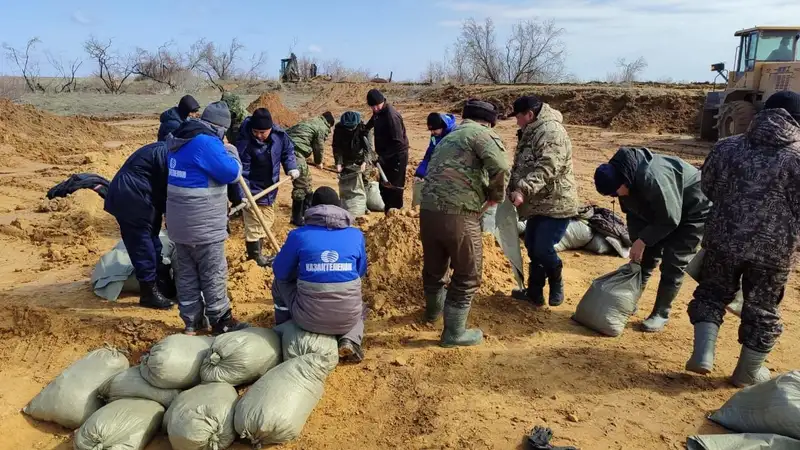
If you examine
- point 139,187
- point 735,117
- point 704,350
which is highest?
point 735,117

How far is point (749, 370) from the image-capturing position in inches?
136

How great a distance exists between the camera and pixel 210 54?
133ft

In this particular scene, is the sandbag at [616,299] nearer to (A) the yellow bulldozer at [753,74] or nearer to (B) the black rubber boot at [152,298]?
(B) the black rubber boot at [152,298]

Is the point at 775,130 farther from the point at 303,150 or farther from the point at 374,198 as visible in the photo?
the point at 303,150

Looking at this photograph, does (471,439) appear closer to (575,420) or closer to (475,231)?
(575,420)

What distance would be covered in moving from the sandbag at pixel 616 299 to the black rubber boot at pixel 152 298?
333 cm

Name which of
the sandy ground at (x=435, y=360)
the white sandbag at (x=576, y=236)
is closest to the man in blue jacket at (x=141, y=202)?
the sandy ground at (x=435, y=360)

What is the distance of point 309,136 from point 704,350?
209 inches

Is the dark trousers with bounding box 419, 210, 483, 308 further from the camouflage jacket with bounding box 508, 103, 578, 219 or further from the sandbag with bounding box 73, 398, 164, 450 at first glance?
the sandbag with bounding box 73, 398, 164, 450

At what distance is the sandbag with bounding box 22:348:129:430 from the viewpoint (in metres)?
3.28

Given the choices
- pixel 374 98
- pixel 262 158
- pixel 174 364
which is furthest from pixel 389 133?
pixel 174 364

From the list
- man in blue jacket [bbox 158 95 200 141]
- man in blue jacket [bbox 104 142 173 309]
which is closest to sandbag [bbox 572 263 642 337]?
man in blue jacket [bbox 104 142 173 309]

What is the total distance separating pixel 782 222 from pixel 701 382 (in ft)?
3.55

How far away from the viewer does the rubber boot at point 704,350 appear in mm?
3484
